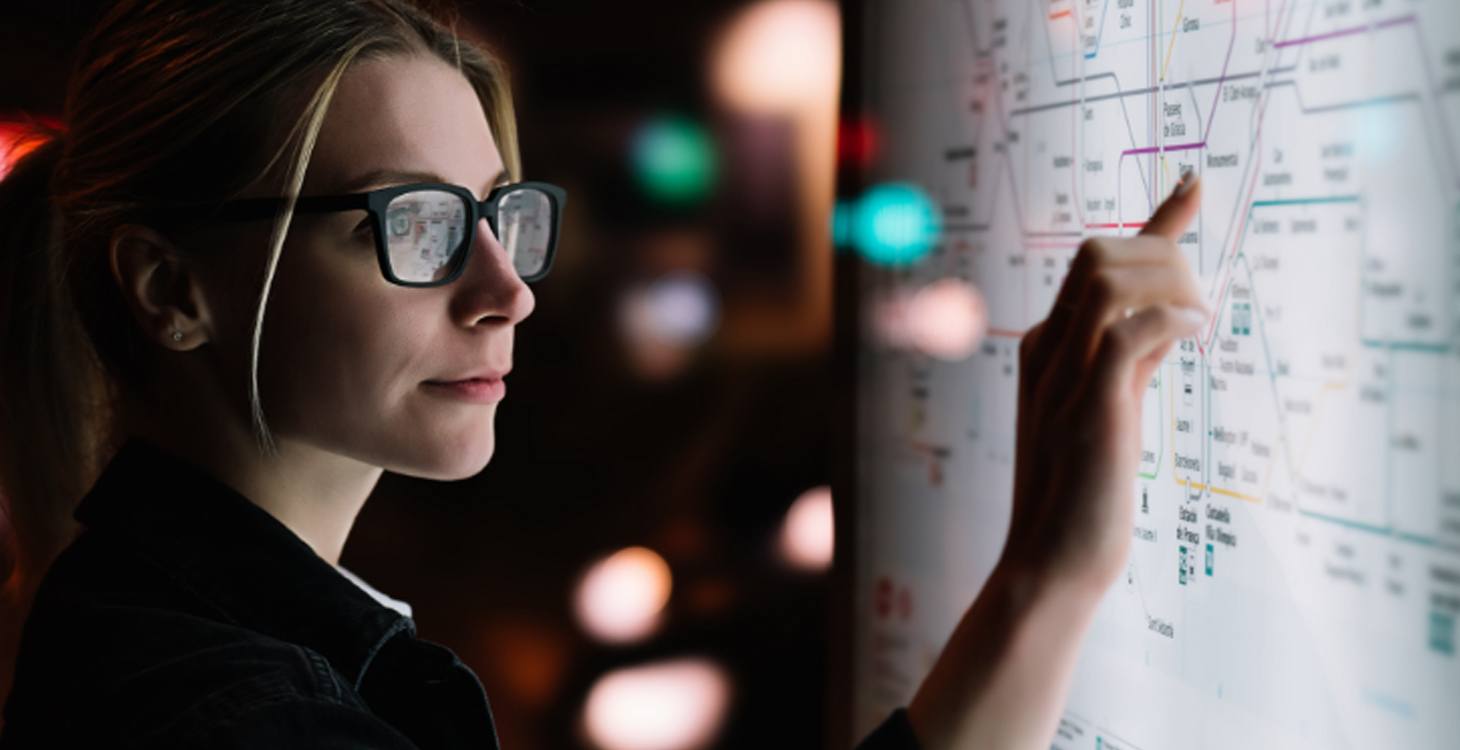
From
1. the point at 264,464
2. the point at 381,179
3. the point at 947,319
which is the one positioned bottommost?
the point at 264,464

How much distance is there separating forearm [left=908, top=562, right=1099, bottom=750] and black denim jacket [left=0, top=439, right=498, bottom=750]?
33cm

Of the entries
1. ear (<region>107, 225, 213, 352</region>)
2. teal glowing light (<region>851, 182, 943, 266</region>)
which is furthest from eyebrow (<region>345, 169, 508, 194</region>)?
teal glowing light (<region>851, 182, 943, 266</region>)

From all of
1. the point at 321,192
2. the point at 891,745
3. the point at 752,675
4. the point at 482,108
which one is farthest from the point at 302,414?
the point at 752,675

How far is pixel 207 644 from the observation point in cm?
81

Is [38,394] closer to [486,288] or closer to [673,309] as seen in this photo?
[486,288]

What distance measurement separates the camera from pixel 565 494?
1584 mm

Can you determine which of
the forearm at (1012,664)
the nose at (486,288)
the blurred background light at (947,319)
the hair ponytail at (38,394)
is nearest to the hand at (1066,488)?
the forearm at (1012,664)

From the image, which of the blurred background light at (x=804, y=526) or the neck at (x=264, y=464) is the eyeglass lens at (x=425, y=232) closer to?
the neck at (x=264, y=464)

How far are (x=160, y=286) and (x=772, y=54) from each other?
83 centimetres

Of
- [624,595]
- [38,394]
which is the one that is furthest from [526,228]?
[624,595]

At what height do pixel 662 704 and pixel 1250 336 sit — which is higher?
pixel 1250 336

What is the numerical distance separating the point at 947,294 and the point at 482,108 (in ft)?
1.36

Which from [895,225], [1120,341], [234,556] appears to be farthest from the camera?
[895,225]

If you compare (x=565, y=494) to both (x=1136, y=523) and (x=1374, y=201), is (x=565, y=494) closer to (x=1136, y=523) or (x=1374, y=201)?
(x=1136, y=523)
